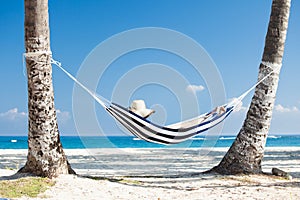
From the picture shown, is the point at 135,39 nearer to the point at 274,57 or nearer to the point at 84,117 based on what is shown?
the point at 84,117

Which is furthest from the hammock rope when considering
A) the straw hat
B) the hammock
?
the straw hat

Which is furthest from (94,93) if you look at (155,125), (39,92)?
(155,125)

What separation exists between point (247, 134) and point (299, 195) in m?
1.39

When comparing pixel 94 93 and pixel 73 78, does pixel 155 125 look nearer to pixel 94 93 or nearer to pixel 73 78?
pixel 94 93

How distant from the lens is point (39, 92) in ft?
14.9

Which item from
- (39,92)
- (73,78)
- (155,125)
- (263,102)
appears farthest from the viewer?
(263,102)

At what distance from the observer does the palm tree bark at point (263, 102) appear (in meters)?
5.62

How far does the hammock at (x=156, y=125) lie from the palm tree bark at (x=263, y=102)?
1.49ft

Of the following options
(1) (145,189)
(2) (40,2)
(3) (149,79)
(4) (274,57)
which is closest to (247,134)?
(4) (274,57)

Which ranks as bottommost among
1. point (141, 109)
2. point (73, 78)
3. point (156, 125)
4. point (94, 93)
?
point (156, 125)

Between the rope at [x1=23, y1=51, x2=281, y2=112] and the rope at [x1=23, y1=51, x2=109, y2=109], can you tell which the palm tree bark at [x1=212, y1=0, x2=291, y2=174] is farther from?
the rope at [x1=23, y1=51, x2=109, y2=109]

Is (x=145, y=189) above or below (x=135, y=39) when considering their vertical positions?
below

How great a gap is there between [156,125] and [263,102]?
1690mm

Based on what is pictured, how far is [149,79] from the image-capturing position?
7.46 metres
